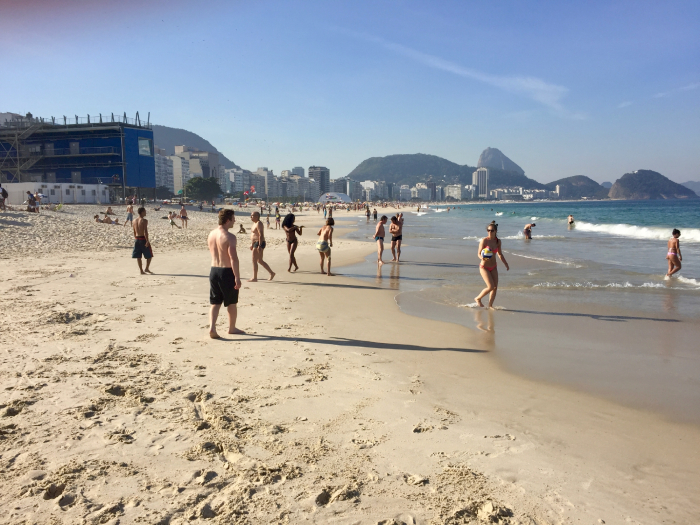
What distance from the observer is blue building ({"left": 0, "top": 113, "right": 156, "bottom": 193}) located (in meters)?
61.3

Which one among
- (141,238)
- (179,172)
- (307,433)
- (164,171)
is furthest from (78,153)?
(179,172)

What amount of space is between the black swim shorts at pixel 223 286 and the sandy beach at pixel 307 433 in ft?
1.73

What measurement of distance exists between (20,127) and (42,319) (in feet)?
237

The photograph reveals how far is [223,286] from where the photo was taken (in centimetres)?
595

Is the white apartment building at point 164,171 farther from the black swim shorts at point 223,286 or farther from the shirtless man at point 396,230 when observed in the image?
the black swim shorts at point 223,286

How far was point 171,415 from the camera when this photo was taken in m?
3.88

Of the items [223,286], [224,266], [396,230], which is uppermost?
[396,230]

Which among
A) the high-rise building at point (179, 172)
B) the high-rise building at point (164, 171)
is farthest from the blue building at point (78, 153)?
the high-rise building at point (179, 172)

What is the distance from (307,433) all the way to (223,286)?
110 inches

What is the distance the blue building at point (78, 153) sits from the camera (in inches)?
2414

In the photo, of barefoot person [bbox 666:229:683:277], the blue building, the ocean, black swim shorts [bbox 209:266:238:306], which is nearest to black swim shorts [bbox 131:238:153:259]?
the ocean

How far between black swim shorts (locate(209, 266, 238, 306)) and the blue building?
200 feet

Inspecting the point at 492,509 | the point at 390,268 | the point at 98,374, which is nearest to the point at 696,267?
the point at 390,268

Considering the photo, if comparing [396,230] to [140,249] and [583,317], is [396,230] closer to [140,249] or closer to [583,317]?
[140,249]
